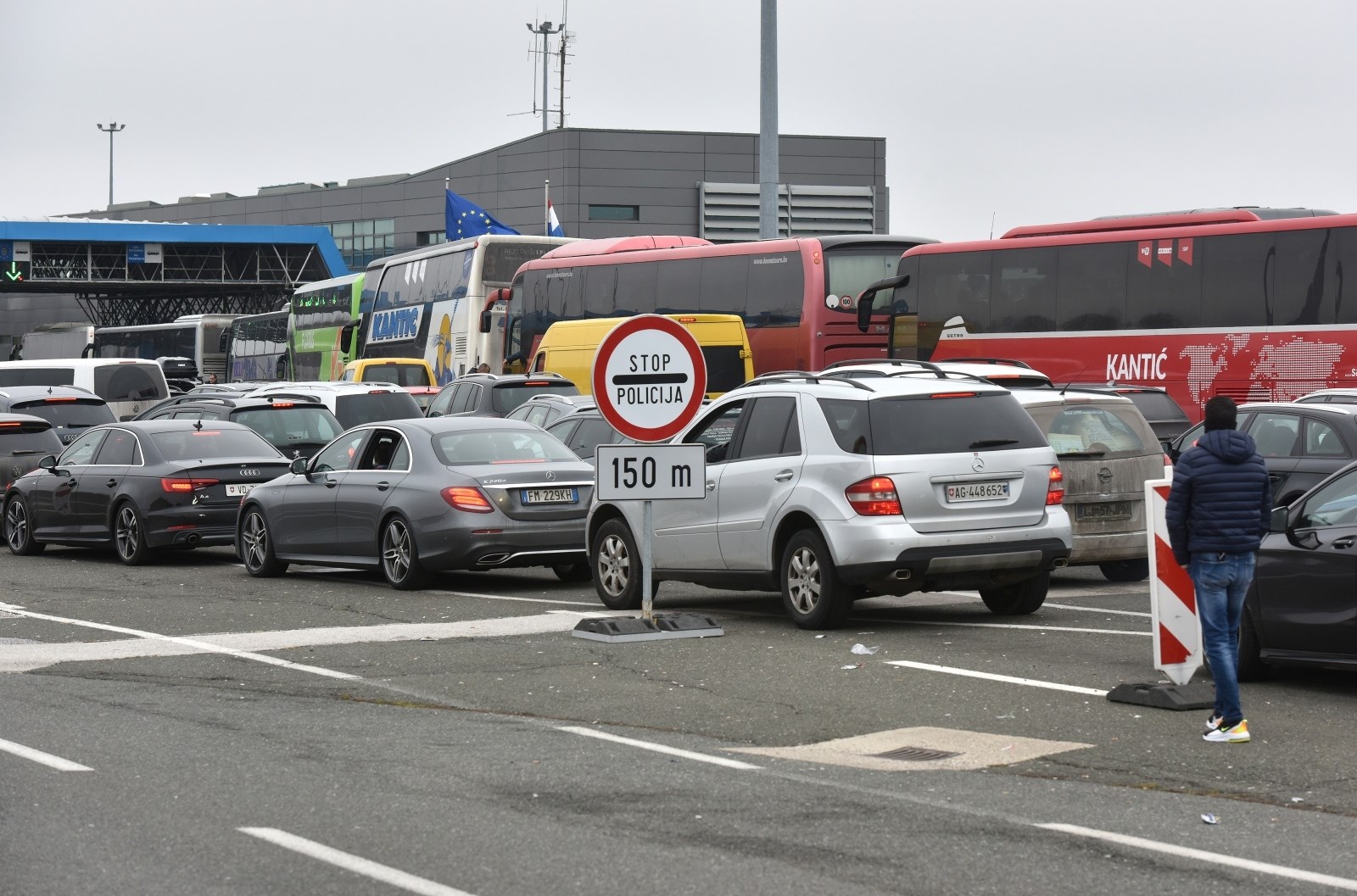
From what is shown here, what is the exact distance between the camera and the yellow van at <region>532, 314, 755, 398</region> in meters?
29.2

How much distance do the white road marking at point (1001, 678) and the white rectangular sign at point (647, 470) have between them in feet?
6.52

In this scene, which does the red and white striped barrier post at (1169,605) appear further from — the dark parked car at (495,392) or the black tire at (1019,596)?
the dark parked car at (495,392)

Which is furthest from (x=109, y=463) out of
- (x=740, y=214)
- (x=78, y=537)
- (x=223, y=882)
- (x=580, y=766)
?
(x=740, y=214)

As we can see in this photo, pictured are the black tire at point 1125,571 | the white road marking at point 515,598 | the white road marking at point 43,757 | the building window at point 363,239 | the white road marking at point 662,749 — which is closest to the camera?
the white road marking at point 43,757

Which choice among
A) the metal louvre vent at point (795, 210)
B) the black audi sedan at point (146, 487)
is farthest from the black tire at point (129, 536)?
the metal louvre vent at point (795, 210)

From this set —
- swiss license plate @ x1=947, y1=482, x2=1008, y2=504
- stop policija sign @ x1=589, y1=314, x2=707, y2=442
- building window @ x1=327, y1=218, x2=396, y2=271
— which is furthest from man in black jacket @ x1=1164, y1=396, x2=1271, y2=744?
building window @ x1=327, y1=218, x2=396, y2=271

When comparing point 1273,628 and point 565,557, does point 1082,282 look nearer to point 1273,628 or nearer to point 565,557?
point 565,557

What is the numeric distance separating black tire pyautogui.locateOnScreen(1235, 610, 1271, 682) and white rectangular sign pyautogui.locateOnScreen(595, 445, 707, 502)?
364cm

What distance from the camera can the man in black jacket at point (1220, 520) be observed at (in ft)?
28.8

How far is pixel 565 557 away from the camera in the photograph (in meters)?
15.9

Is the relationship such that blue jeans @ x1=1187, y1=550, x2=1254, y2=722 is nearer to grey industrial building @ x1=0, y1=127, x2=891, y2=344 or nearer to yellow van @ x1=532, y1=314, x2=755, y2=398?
yellow van @ x1=532, y1=314, x2=755, y2=398

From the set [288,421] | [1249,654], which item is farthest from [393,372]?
[1249,654]

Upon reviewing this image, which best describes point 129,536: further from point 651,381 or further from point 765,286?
point 765,286

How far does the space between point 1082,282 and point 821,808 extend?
21.4 m
